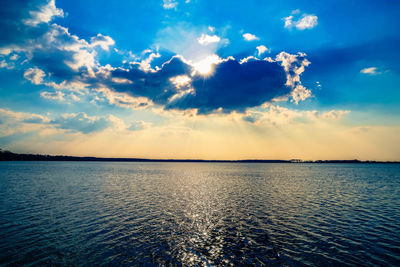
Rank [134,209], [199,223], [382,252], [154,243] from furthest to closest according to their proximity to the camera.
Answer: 1. [134,209]
2. [199,223]
3. [154,243]
4. [382,252]

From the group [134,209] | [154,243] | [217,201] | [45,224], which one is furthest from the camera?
[217,201]

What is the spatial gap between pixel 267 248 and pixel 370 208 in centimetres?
2884

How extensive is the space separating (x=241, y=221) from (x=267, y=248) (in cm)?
895

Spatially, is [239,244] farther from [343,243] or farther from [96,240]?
[96,240]

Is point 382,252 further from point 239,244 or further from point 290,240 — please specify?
point 239,244

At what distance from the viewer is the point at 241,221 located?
93.8 ft

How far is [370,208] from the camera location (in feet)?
119

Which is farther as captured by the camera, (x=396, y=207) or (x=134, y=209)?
(x=396, y=207)

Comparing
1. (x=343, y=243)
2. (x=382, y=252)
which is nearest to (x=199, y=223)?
(x=343, y=243)

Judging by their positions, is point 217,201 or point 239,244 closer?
point 239,244

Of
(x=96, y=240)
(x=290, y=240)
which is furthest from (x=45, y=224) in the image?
(x=290, y=240)

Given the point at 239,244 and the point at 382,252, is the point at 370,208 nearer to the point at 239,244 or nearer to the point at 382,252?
the point at 382,252

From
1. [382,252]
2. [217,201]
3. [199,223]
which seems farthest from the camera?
[217,201]

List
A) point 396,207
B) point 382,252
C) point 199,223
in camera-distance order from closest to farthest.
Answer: point 382,252
point 199,223
point 396,207
